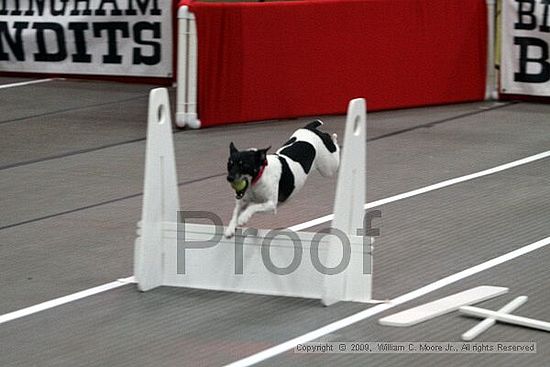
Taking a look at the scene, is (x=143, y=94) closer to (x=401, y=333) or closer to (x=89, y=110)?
(x=89, y=110)

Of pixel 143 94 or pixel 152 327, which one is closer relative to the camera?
pixel 152 327

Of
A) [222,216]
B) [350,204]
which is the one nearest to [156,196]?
[350,204]

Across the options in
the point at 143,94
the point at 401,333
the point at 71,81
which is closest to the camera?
the point at 401,333

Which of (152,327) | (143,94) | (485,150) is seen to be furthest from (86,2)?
(152,327)

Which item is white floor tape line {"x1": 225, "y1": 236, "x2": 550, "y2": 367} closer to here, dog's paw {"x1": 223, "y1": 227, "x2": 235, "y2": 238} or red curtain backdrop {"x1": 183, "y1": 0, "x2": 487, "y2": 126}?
dog's paw {"x1": 223, "y1": 227, "x2": 235, "y2": 238}

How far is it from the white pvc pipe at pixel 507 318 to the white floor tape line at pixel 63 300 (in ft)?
6.95

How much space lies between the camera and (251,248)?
6.76m

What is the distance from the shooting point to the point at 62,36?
15375 mm

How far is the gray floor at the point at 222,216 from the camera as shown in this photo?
6.06 m

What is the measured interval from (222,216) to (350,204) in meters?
2.28

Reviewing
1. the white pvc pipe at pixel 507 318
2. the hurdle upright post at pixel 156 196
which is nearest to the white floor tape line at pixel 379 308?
the white pvc pipe at pixel 507 318

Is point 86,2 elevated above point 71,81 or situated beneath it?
elevated above

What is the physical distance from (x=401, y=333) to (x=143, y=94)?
917 centimetres

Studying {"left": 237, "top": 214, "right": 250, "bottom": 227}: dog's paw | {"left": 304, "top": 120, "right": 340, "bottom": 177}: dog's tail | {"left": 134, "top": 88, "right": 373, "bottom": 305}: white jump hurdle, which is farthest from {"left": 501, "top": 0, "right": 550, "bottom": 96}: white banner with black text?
{"left": 237, "top": 214, "right": 250, "bottom": 227}: dog's paw
